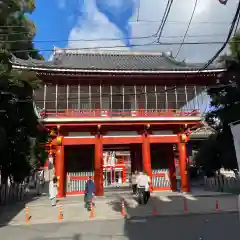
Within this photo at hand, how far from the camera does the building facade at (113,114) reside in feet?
76.9

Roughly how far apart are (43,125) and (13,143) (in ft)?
17.6

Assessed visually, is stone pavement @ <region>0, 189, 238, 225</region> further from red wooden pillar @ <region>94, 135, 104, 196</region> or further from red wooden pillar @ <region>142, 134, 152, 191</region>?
red wooden pillar @ <region>142, 134, 152, 191</region>

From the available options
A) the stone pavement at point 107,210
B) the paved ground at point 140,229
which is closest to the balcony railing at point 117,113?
the stone pavement at point 107,210

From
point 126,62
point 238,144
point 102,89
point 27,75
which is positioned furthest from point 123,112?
point 238,144

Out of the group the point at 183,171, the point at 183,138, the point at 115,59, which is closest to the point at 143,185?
the point at 183,171

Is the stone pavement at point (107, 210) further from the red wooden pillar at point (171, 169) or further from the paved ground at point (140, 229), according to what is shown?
the red wooden pillar at point (171, 169)

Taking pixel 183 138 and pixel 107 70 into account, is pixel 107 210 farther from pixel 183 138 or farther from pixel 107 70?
pixel 107 70

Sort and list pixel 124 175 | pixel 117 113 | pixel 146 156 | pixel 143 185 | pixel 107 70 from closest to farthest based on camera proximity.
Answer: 1. pixel 143 185
2. pixel 107 70
3. pixel 146 156
4. pixel 117 113
5. pixel 124 175

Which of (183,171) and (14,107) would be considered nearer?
(14,107)

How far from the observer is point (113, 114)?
24125mm

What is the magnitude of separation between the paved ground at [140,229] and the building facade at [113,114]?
33.7 ft

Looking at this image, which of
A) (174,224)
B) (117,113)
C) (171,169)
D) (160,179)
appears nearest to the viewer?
(174,224)

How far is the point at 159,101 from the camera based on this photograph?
84.1ft

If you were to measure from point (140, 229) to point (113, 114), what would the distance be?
44.7ft
